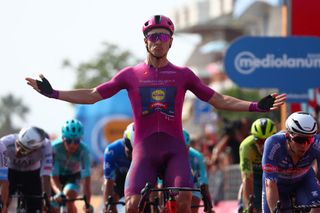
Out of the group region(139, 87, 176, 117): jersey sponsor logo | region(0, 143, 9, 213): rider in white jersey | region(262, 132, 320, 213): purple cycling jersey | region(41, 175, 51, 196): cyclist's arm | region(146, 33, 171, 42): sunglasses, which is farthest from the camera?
region(41, 175, 51, 196): cyclist's arm

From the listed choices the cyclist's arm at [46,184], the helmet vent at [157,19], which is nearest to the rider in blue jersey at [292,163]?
the helmet vent at [157,19]

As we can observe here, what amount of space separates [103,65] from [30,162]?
47707 mm

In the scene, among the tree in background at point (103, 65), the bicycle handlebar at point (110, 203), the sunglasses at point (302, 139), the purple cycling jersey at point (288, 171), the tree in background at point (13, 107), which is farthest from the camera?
the tree in background at point (13, 107)

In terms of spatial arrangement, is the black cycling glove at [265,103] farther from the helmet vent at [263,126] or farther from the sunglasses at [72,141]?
the sunglasses at [72,141]

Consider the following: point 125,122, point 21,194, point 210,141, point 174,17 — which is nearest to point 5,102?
point 174,17

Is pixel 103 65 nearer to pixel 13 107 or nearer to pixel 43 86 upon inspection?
pixel 43 86

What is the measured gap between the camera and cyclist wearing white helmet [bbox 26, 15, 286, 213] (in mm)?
11984

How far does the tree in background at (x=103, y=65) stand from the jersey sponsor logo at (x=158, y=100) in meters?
50.6

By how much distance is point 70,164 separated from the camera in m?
17.8

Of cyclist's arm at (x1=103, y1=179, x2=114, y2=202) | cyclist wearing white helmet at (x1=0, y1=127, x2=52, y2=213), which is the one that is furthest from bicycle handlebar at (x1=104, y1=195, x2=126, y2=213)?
cyclist wearing white helmet at (x1=0, y1=127, x2=52, y2=213)

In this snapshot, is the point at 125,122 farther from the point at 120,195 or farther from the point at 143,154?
the point at 143,154

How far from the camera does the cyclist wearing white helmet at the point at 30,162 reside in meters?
16.2

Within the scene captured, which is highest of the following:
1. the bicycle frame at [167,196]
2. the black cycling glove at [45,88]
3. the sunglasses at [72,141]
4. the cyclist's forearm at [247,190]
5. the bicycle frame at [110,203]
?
the sunglasses at [72,141]

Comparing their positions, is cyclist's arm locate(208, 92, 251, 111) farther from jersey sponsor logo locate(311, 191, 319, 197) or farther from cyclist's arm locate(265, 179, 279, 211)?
jersey sponsor logo locate(311, 191, 319, 197)
